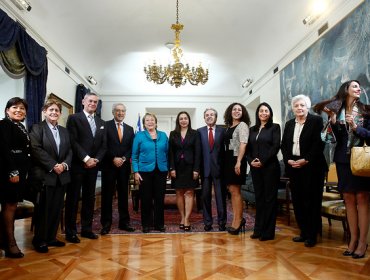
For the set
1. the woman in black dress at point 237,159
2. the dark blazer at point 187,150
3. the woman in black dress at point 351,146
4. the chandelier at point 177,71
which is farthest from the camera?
the chandelier at point 177,71

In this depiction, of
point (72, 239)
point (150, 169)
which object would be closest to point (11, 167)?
point (72, 239)

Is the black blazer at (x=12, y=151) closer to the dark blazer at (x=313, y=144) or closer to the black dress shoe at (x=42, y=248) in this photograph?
the black dress shoe at (x=42, y=248)

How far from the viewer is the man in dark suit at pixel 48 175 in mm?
2762

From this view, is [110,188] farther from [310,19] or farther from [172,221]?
[310,19]

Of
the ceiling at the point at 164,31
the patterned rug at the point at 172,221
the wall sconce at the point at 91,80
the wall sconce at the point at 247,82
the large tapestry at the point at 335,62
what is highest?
the ceiling at the point at 164,31

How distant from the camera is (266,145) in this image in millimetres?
3096

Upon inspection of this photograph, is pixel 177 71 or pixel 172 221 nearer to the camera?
pixel 172 221

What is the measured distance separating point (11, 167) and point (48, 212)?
0.56 meters

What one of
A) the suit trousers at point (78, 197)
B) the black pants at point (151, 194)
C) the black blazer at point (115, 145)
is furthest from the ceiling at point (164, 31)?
the black pants at point (151, 194)

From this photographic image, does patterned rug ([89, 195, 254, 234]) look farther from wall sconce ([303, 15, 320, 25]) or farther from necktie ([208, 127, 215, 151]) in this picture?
wall sconce ([303, 15, 320, 25])

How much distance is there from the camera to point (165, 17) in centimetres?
630

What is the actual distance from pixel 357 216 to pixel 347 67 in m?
2.49

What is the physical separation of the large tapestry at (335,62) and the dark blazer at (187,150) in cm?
218

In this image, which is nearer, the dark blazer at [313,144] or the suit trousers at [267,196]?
the dark blazer at [313,144]
